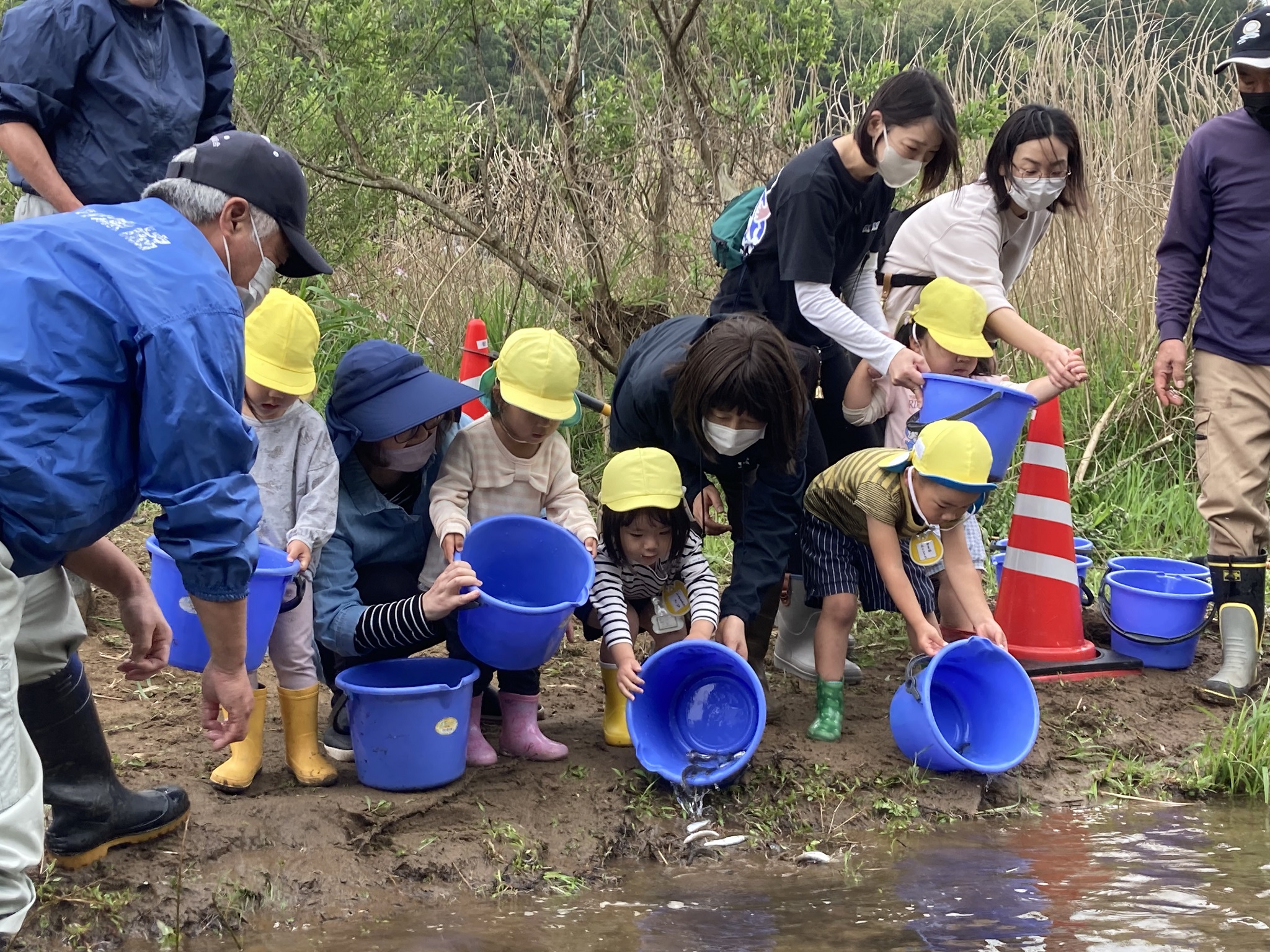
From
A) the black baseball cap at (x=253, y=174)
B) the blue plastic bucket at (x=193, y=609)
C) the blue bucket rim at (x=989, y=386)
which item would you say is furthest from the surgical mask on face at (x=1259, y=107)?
the blue plastic bucket at (x=193, y=609)

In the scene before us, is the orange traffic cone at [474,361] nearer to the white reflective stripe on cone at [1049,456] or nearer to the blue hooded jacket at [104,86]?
the blue hooded jacket at [104,86]

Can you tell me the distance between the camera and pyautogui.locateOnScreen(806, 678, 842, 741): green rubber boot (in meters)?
4.10

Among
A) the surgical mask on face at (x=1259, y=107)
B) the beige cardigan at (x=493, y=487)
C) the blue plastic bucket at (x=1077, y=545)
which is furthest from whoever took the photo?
the blue plastic bucket at (x=1077, y=545)

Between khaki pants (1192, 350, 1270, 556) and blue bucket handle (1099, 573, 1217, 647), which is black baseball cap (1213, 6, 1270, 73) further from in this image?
blue bucket handle (1099, 573, 1217, 647)

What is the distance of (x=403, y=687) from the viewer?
3576 millimetres

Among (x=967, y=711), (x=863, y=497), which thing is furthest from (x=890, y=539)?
(x=967, y=711)

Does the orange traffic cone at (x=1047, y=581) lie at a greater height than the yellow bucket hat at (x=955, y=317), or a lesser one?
lesser

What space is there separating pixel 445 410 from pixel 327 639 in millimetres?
723

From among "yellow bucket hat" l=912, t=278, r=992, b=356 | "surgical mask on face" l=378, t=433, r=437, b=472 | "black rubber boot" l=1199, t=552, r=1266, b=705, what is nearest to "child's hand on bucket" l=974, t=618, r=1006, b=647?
"yellow bucket hat" l=912, t=278, r=992, b=356

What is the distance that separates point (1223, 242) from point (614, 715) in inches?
111

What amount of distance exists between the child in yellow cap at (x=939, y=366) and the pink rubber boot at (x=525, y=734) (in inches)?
51.7

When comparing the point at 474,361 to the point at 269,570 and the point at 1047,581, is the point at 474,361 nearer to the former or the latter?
the point at 1047,581

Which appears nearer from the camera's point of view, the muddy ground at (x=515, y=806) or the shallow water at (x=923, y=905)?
the shallow water at (x=923, y=905)

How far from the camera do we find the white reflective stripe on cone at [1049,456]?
4887 millimetres
